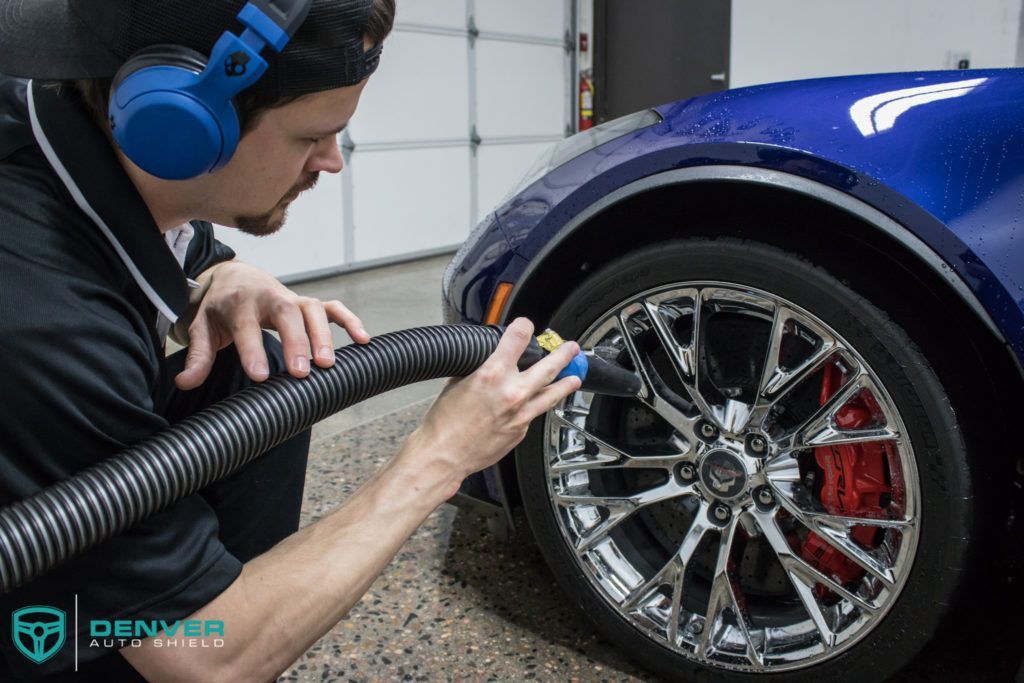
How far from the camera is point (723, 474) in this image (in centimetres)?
148

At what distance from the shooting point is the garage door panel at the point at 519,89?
6.62 m

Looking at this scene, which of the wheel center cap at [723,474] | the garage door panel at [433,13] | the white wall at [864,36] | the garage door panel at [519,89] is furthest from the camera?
the garage door panel at [519,89]

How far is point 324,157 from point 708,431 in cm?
81

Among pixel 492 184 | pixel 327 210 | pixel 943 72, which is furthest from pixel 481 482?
pixel 492 184

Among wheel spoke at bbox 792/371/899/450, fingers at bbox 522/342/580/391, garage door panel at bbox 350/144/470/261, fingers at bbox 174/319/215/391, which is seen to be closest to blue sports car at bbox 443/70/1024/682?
wheel spoke at bbox 792/371/899/450

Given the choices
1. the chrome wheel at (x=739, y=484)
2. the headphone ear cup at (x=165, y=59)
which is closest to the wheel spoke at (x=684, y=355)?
the chrome wheel at (x=739, y=484)

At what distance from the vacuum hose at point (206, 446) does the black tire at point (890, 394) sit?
0.28 metres

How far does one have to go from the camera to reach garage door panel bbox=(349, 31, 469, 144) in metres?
5.68

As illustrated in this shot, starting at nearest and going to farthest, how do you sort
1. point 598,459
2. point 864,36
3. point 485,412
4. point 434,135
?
point 485,412 < point 598,459 < point 864,36 < point 434,135

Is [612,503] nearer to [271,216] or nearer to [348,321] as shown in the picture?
[348,321]

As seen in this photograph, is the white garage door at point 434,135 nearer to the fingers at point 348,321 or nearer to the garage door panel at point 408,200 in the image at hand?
the garage door panel at point 408,200

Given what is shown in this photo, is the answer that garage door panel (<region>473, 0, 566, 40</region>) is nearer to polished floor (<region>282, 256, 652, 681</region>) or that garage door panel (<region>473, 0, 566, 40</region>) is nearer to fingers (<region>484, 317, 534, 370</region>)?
polished floor (<region>282, 256, 652, 681</region>)

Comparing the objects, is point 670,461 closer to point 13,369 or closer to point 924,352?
point 924,352

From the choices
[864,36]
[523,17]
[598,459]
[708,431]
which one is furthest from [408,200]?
[708,431]
